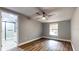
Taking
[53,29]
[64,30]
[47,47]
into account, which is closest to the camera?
[47,47]

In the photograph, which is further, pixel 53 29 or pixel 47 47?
pixel 53 29

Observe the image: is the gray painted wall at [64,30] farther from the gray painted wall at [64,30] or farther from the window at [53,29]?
the window at [53,29]

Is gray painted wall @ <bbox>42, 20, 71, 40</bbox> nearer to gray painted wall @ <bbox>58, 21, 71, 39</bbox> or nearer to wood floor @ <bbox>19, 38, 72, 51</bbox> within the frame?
gray painted wall @ <bbox>58, 21, 71, 39</bbox>

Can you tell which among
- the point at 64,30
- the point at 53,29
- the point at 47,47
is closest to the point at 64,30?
the point at 64,30

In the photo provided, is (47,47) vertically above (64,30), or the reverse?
(64,30)

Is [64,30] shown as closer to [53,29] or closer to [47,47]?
[53,29]

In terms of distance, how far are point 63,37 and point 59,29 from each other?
692 millimetres
